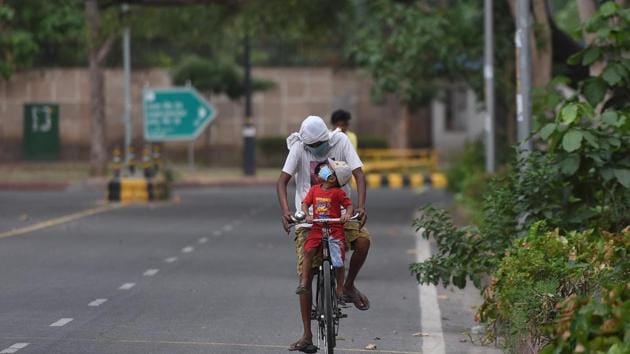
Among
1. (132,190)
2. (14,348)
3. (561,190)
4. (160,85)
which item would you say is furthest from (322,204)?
(160,85)

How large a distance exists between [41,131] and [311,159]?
37199 mm

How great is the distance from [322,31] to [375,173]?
1238cm

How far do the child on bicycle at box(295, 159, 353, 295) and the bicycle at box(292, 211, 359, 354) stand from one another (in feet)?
0.19

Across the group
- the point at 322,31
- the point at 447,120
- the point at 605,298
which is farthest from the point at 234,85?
the point at 605,298

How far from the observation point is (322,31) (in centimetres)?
3197

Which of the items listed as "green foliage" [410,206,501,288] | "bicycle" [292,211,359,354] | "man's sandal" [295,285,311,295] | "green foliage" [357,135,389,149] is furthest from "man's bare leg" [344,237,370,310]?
"green foliage" [357,135,389,149]

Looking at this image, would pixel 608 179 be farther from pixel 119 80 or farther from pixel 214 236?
pixel 119 80

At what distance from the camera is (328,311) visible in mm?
9945

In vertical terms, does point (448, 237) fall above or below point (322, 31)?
below

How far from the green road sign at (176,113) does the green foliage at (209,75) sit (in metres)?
5.06

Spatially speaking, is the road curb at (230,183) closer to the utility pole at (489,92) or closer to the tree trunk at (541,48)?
the utility pole at (489,92)

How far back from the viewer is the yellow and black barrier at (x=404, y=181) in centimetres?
4100

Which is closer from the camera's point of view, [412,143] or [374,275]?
[374,275]

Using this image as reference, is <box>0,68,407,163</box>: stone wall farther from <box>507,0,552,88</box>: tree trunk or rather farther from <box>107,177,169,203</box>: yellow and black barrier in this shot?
<box>507,0,552,88</box>: tree trunk
